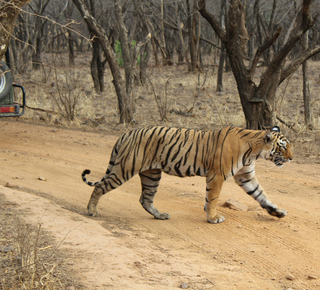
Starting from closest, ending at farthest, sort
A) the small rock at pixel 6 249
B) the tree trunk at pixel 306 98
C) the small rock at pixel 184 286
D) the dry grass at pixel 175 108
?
1. the small rock at pixel 184 286
2. the small rock at pixel 6 249
3. the tree trunk at pixel 306 98
4. the dry grass at pixel 175 108

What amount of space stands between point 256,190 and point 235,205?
50 cm

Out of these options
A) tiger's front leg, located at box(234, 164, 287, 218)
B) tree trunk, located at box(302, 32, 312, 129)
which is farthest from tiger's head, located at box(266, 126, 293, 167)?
tree trunk, located at box(302, 32, 312, 129)

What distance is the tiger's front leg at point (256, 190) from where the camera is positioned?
561cm

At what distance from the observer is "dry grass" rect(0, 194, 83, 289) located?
332cm

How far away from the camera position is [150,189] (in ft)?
18.6

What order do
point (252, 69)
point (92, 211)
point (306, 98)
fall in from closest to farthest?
point (92, 211)
point (252, 69)
point (306, 98)

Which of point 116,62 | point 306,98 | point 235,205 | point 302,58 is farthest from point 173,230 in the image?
point 116,62

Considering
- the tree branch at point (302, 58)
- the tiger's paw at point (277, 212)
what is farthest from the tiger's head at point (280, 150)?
the tree branch at point (302, 58)

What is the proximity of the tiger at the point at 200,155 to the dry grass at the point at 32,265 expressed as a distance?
1.47 m

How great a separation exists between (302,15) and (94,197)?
6.25 meters

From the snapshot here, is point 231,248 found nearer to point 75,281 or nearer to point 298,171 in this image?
point 75,281

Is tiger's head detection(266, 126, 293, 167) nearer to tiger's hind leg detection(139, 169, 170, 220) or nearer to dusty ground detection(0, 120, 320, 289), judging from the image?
dusty ground detection(0, 120, 320, 289)

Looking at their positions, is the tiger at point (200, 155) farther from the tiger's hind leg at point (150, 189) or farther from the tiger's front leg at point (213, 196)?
the tiger's hind leg at point (150, 189)

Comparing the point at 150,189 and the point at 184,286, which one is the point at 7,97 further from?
the point at 184,286
